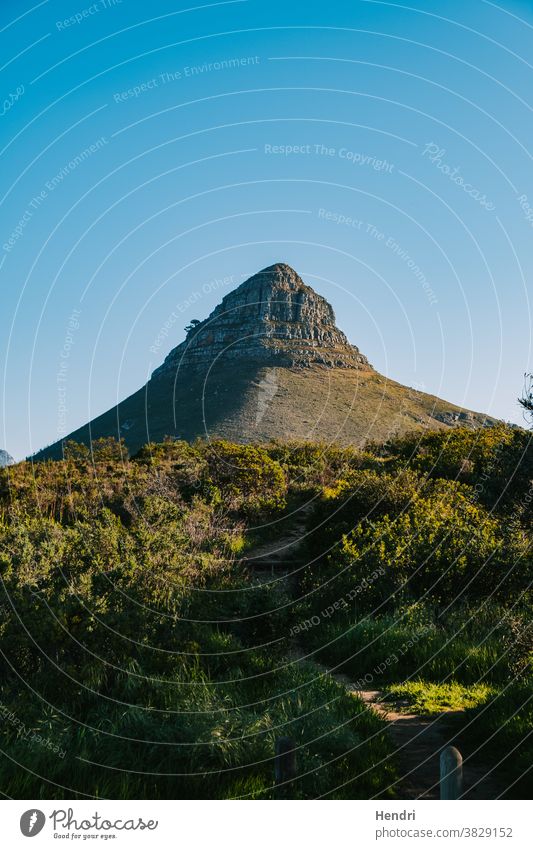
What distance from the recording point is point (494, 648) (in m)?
10.3

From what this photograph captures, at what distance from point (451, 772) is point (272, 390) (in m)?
94.7

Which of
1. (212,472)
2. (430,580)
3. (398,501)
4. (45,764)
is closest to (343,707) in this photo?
(45,764)

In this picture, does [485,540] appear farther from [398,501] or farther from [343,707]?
[343,707]

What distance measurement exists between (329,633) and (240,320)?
128m

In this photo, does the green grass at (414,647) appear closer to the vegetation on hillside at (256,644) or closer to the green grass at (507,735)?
the vegetation on hillside at (256,644)

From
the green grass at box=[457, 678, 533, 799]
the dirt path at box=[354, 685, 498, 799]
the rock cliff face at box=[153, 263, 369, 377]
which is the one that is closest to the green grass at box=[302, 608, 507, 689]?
the green grass at box=[457, 678, 533, 799]

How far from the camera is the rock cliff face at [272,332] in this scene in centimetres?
11681

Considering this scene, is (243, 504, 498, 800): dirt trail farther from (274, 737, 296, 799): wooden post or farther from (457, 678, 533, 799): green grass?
(274, 737, 296, 799): wooden post

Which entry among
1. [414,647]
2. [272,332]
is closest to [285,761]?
[414,647]

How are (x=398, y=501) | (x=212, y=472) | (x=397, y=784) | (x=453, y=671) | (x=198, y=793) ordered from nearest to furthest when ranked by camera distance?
1. (x=198, y=793)
2. (x=397, y=784)
3. (x=453, y=671)
4. (x=398, y=501)
5. (x=212, y=472)

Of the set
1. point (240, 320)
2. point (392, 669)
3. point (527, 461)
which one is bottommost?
point (392, 669)

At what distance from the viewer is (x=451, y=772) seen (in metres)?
4.58

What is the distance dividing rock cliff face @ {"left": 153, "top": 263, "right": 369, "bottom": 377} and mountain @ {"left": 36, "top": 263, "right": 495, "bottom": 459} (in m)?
0.23

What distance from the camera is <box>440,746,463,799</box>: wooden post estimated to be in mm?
4562
